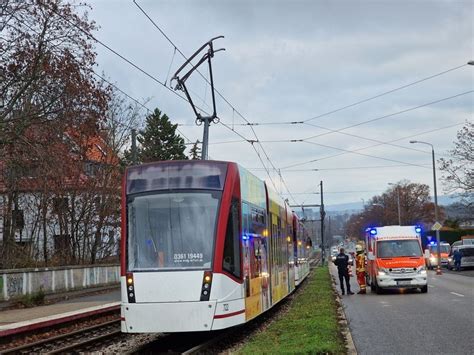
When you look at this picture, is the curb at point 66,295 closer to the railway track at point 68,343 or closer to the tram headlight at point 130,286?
the railway track at point 68,343

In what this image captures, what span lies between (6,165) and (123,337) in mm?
10079

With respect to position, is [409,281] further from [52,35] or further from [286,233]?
[52,35]

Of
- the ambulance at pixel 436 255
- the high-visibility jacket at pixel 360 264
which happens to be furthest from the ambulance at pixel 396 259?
the ambulance at pixel 436 255

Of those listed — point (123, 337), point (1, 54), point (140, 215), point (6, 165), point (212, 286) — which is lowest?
point (123, 337)

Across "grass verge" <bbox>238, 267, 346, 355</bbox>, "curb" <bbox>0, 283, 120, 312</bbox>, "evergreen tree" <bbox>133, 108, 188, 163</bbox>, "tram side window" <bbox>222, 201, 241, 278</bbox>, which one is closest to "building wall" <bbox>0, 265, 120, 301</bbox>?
"curb" <bbox>0, 283, 120, 312</bbox>

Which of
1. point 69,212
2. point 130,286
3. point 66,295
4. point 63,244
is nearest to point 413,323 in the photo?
point 130,286

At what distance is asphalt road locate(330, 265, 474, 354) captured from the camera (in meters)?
10.5

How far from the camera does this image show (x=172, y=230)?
38.1ft

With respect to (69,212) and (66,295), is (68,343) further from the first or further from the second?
(69,212)

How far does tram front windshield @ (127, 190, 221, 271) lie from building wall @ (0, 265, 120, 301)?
48.1ft

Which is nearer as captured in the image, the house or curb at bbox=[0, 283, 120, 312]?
curb at bbox=[0, 283, 120, 312]

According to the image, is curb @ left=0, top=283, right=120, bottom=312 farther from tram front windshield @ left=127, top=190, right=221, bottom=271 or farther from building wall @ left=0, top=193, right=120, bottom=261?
tram front windshield @ left=127, top=190, right=221, bottom=271

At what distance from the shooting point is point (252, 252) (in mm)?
13141

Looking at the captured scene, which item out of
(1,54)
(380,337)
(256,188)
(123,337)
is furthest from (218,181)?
(1,54)
